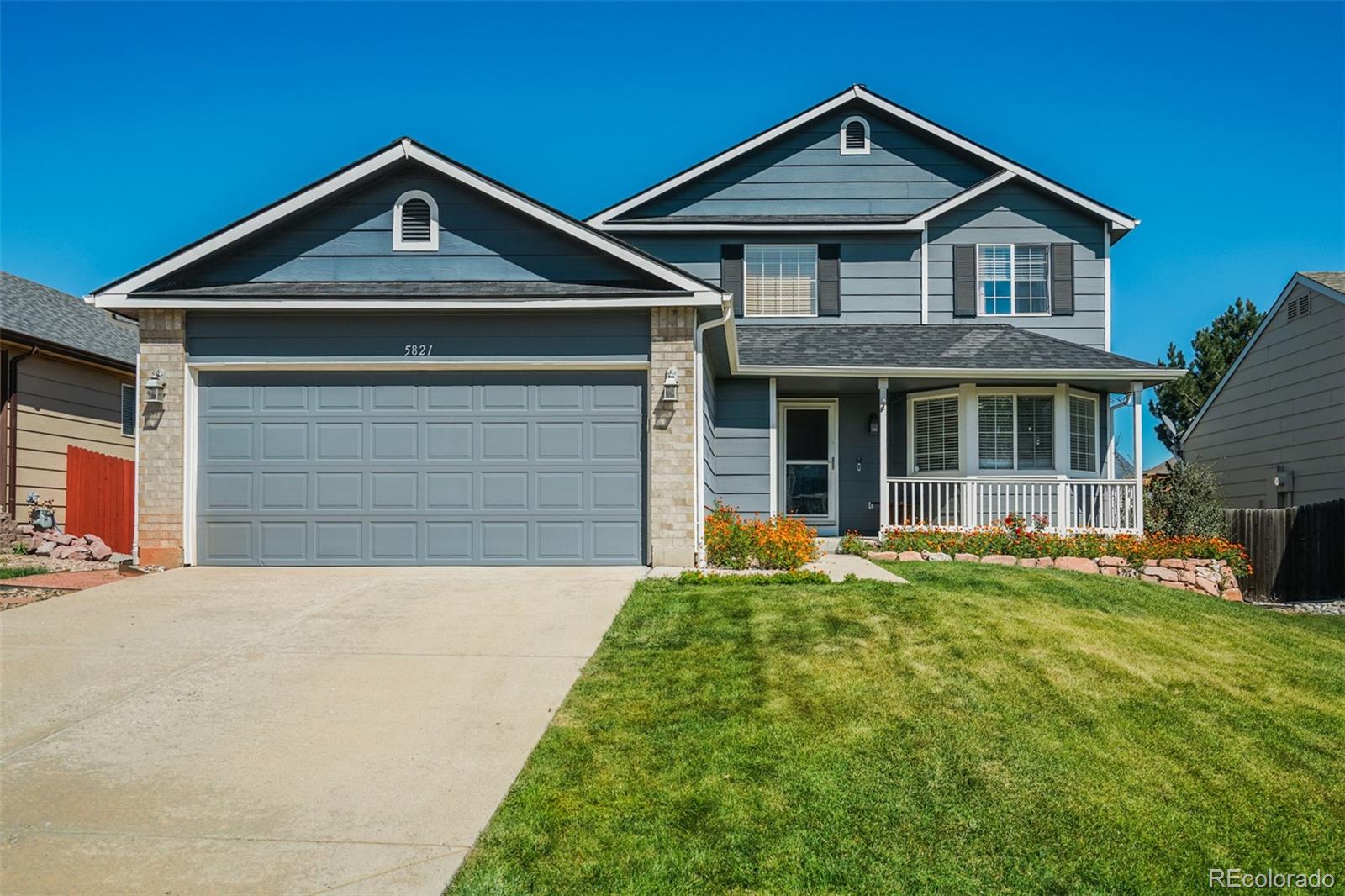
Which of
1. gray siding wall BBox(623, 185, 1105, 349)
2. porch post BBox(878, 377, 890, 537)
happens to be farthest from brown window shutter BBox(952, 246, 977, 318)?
porch post BBox(878, 377, 890, 537)

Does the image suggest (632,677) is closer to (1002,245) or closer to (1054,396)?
(1054,396)

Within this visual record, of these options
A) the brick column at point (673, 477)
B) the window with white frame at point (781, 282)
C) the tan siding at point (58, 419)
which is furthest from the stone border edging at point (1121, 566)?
the tan siding at point (58, 419)

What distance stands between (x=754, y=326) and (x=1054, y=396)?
4.93m

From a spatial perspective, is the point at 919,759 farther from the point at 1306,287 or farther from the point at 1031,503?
the point at 1306,287

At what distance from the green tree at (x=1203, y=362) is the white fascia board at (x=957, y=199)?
517 inches

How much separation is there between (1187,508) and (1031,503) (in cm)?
274

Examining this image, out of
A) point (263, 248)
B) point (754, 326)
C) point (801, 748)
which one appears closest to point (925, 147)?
point (754, 326)

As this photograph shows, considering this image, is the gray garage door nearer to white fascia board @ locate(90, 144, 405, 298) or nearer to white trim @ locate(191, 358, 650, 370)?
white trim @ locate(191, 358, 650, 370)

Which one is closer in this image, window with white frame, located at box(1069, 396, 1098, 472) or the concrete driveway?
the concrete driveway

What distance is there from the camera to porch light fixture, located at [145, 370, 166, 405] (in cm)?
1169

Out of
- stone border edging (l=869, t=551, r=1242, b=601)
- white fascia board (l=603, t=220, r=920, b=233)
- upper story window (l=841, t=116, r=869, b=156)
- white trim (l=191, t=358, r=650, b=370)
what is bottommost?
stone border edging (l=869, t=551, r=1242, b=601)

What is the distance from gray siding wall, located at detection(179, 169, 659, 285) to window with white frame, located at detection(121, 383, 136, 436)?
7.66m

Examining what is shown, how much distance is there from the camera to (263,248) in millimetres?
12234

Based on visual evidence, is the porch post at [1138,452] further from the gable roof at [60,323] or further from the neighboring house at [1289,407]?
the gable roof at [60,323]
